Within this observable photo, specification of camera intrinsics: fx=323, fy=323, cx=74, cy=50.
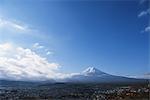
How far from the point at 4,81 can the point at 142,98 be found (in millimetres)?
49643

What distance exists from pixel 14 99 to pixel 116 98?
891 centimetres

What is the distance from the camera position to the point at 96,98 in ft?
94.5

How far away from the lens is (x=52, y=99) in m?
27.5

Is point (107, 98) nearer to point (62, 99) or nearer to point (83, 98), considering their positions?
point (83, 98)

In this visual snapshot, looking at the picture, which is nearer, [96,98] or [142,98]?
[142,98]

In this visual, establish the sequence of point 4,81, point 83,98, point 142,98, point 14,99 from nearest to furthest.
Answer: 1. point 142,98
2. point 14,99
3. point 83,98
4. point 4,81

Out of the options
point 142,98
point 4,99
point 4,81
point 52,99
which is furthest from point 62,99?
point 4,81

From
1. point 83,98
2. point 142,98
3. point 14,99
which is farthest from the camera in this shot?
point 83,98

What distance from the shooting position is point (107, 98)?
2883cm

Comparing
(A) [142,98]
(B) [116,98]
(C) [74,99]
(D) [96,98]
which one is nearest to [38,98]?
(C) [74,99]

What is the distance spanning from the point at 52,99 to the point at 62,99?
0.97 meters

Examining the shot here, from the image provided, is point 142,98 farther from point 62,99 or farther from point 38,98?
point 38,98

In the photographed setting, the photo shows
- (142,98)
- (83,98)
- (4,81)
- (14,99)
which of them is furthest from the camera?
(4,81)

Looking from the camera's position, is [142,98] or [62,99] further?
[62,99]
